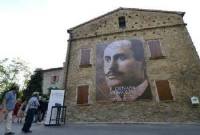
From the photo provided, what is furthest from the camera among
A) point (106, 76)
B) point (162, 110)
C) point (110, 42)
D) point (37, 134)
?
point (110, 42)

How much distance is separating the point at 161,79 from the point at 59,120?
23.0 ft

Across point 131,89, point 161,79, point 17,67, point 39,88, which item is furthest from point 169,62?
point 17,67

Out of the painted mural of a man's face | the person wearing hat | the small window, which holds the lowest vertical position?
the person wearing hat

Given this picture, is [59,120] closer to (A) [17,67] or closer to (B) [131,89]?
(B) [131,89]

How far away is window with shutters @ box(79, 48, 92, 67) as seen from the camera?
1410cm

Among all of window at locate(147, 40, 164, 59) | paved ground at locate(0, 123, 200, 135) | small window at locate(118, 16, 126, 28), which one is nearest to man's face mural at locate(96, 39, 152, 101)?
window at locate(147, 40, 164, 59)

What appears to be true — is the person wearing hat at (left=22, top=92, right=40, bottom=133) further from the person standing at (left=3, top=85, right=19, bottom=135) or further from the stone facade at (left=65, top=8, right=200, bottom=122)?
the stone facade at (left=65, top=8, right=200, bottom=122)

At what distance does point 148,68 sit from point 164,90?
1.88m

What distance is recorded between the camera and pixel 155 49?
13.4m

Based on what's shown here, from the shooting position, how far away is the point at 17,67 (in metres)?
36.8

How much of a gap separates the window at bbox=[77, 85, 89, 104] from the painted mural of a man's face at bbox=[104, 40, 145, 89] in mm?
1739

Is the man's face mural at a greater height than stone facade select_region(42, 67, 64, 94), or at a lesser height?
lesser

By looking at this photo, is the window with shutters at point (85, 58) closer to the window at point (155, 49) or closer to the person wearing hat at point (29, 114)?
the window at point (155, 49)

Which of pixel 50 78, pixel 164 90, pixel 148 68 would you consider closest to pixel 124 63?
pixel 148 68
